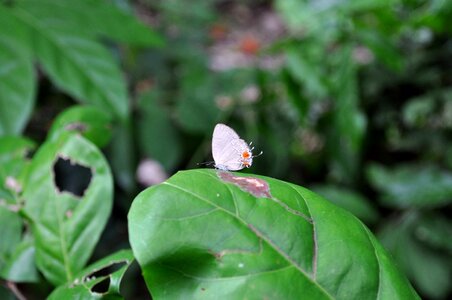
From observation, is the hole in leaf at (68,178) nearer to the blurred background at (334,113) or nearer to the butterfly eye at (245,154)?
the butterfly eye at (245,154)

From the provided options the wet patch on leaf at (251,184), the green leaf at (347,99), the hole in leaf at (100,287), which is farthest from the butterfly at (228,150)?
the green leaf at (347,99)

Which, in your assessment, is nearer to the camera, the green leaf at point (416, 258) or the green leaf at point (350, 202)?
the green leaf at point (416, 258)

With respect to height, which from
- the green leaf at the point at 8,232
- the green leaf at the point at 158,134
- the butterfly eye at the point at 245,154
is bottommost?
the green leaf at the point at 158,134

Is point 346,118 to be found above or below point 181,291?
below

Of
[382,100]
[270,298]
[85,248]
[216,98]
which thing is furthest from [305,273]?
[382,100]

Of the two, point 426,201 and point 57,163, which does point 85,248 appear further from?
point 426,201
